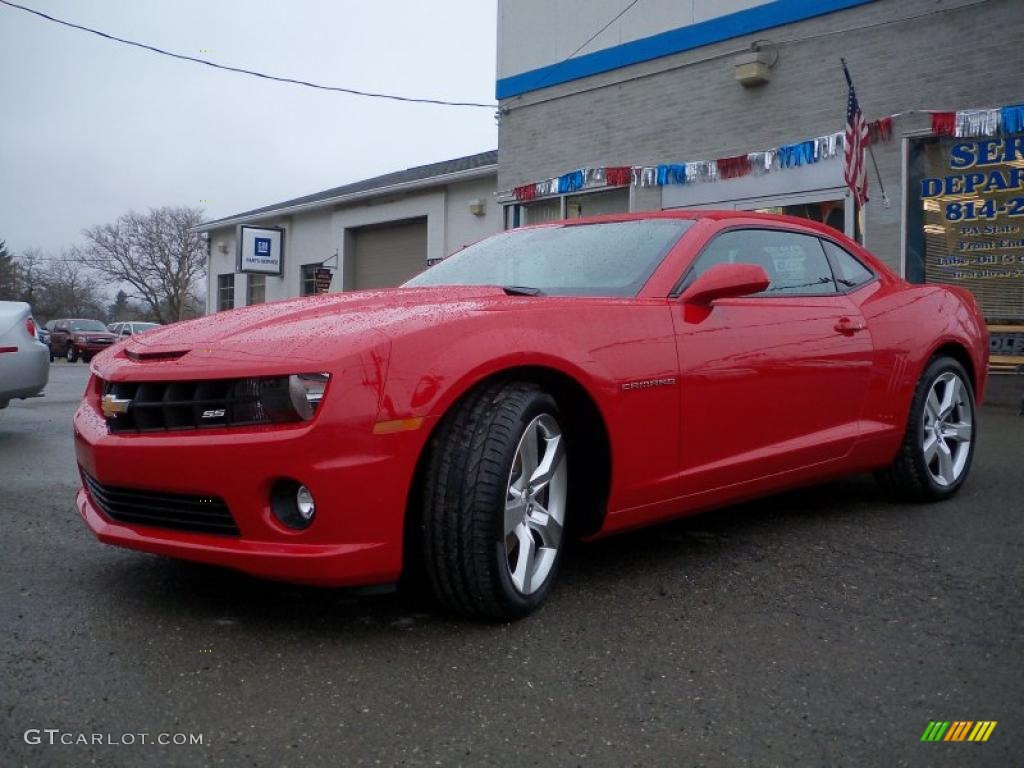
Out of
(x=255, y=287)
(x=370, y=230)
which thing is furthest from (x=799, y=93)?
(x=255, y=287)

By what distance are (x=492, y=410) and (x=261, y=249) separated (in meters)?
22.3

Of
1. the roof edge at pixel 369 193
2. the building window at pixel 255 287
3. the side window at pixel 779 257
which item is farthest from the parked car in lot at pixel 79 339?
the side window at pixel 779 257

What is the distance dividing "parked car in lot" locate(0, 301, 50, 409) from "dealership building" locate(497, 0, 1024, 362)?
8120 millimetres

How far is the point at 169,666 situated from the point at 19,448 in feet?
15.5

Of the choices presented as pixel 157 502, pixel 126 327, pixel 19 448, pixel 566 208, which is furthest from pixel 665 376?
pixel 126 327

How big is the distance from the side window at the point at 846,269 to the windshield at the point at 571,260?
3.22 feet

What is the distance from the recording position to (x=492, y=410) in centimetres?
267

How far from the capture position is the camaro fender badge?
3.00 metres

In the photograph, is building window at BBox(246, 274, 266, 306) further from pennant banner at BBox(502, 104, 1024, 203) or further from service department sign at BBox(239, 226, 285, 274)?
pennant banner at BBox(502, 104, 1024, 203)

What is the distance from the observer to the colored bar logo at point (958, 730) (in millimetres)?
2072

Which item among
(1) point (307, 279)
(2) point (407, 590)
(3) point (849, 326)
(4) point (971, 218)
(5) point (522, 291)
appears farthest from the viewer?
(1) point (307, 279)

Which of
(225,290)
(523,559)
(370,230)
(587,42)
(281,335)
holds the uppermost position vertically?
(587,42)

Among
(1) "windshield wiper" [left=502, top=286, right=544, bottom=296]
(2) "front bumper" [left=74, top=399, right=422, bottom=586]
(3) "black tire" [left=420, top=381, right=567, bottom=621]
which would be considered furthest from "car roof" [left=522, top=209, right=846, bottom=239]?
(2) "front bumper" [left=74, top=399, right=422, bottom=586]

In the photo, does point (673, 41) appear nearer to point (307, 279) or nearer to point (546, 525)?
point (546, 525)
